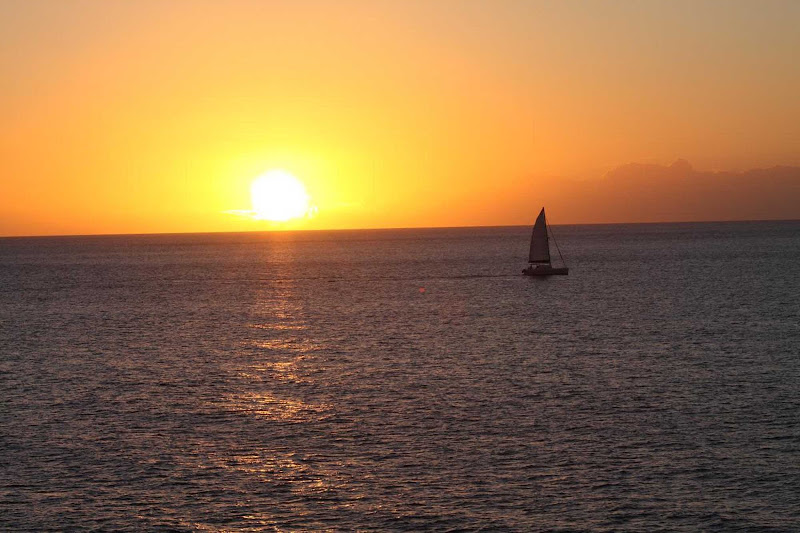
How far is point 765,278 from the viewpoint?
161m

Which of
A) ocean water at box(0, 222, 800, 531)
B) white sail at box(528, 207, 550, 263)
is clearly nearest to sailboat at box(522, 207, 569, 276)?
white sail at box(528, 207, 550, 263)

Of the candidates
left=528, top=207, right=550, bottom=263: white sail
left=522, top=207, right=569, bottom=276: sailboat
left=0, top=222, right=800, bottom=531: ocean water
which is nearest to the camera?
left=0, top=222, right=800, bottom=531: ocean water

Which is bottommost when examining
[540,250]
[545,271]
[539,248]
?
[545,271]

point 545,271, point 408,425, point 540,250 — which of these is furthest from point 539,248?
point 408,425

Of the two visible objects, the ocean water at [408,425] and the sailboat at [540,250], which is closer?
the ocean water at [408,425]

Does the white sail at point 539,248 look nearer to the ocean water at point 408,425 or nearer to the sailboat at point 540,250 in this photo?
the sailboat at point 540,250

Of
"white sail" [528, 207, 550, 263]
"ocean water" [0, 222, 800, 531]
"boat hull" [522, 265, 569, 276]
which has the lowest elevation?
"ocean water" [0, 222, 800, 531]

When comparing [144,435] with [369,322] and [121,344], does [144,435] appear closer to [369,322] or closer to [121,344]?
[121,344]

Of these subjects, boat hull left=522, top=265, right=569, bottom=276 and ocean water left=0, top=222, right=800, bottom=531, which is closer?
ocean water left=0, top=222, right=800, bottom=531

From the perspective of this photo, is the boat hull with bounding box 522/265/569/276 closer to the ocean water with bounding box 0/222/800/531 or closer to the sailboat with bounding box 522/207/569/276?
the sailboat with bounding box 522/207/569/276

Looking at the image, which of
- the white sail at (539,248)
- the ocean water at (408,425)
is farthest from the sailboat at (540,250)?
the ocean water at (408,425)

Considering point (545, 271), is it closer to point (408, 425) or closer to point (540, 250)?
point (540, 250)

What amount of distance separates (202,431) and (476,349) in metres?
35.8

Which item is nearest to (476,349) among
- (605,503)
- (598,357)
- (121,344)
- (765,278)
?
(598,357)
